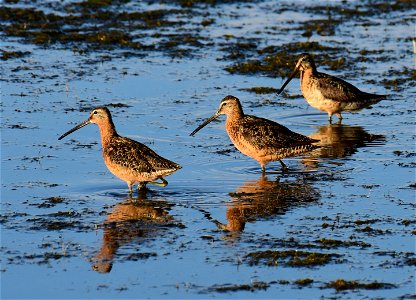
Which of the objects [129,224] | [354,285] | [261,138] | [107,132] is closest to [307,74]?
[261,138]

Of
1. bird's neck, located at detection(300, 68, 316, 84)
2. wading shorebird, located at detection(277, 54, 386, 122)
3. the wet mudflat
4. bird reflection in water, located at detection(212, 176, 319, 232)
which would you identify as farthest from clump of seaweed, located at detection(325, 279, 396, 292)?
bird's neck, located at detection(300, 68, 316, 84)

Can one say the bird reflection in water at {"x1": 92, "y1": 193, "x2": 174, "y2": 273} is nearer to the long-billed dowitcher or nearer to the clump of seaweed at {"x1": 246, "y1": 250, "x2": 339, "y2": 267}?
the long-billed dowitcher

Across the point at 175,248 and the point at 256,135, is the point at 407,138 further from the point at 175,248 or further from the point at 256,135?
the point at 175,248

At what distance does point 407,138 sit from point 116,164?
14.3 ft

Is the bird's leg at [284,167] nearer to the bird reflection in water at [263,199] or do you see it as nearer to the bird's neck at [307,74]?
the bird reflection in water at [263,199]

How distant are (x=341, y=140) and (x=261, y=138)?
228 centimetres

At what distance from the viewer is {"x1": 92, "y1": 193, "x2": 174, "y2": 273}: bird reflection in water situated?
29.0 feet

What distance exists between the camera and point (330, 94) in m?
14.9

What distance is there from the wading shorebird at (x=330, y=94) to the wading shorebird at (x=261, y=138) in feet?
8.96

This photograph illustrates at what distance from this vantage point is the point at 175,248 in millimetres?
9062

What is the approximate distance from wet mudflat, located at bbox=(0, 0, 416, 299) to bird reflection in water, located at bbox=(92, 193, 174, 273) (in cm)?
2

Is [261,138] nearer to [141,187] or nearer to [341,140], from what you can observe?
[141,187]

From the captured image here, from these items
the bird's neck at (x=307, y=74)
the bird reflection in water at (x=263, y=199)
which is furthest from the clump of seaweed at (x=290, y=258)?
the bird's neck at (x=307, y=74)

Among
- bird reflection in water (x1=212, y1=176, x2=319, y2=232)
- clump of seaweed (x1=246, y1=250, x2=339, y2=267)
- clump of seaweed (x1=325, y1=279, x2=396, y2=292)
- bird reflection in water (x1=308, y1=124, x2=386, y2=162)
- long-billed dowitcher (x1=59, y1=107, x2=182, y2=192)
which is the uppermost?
long-billed dowitcher (x1=59, y1=107, x2=182, y2=192)
